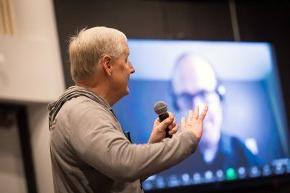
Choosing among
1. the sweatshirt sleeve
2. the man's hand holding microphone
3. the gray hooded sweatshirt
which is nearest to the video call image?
the man's hand holding microphone

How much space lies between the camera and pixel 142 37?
360 cm

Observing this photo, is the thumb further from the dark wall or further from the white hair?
the dark wall

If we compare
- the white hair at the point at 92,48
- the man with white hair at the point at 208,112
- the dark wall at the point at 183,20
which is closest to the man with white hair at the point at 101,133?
the white hair at the point at 92,48

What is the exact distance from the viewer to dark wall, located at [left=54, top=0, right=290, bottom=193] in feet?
11.4

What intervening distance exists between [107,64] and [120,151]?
0.36 metres

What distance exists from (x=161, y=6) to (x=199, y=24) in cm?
32

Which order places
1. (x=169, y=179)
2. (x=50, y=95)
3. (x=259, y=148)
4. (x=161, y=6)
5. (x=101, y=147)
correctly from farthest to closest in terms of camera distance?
(x=161, y=6), (x=259, y=148), (x=169, y=179), (x=50, y=95), (x=101, y=147)

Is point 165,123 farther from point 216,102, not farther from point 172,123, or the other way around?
point 216,102

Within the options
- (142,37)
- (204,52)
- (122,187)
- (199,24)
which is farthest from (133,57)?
(122,187)

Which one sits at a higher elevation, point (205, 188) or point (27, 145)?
point (27, 145)

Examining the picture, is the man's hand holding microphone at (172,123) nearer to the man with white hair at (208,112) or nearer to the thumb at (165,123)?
the thumb at (165,123)

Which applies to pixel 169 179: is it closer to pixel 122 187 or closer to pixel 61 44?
pixel 61 44

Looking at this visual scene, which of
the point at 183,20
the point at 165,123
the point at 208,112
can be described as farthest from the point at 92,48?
the point at 183,20

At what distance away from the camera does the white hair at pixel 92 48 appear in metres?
1.65
